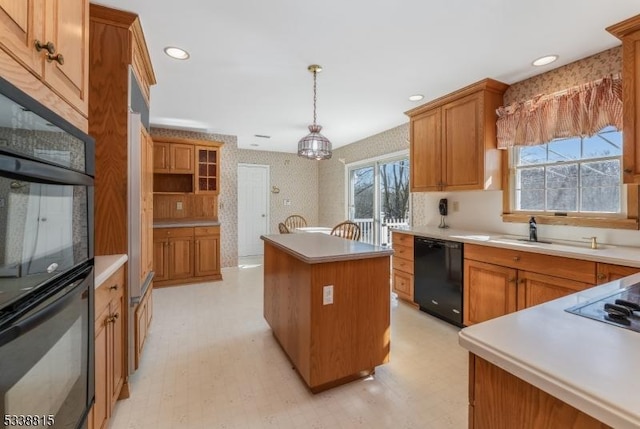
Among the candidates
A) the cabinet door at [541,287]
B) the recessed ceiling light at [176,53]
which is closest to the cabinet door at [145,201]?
the recessed ceiling light at [176,53]

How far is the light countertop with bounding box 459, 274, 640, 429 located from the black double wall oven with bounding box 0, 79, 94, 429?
1.07 m

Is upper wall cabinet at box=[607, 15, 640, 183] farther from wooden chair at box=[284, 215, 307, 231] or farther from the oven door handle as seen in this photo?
wooden chair at box=[284, 215, 307, 231]

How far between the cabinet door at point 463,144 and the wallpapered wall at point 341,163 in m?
1.15

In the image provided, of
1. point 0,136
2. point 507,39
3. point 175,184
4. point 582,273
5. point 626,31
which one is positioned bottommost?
point 582,273

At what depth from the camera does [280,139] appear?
550 centimetres

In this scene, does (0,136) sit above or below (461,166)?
below

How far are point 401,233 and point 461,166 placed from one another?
3.26ft

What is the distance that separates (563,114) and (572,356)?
2.62 metres

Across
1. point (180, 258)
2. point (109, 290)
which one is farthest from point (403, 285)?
point (180, 258)

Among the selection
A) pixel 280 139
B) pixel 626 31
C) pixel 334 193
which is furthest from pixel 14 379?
pixel 334 193

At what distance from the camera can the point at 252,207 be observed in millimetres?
6566

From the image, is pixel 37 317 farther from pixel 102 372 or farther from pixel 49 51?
pixel 102 372

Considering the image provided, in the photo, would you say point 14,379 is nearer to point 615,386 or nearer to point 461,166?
point 615,386

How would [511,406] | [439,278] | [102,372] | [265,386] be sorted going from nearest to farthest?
[511,406] → [102,372] → [265,386] → [439,278]
